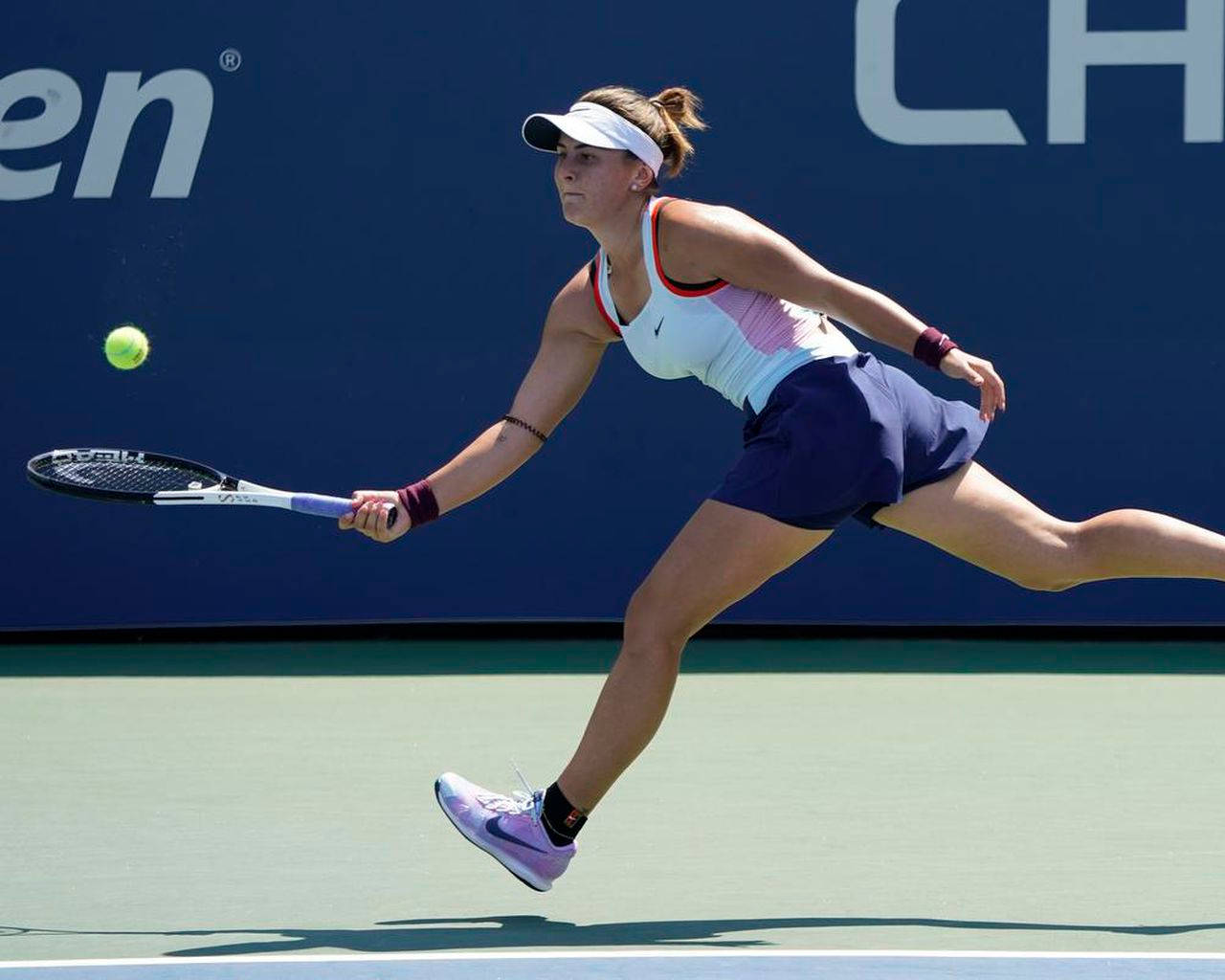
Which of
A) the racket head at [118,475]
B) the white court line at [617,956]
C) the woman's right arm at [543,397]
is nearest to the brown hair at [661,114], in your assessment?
the woman's right arm at [543,397]

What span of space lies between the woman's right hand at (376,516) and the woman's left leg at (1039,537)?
0.86 meters

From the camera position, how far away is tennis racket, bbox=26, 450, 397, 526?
4164 mm

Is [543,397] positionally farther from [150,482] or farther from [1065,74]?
[1065,74]

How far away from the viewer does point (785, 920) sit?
12.3 ft

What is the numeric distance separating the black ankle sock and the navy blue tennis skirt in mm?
581

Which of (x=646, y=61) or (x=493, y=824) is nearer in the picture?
(x=493, y=824)

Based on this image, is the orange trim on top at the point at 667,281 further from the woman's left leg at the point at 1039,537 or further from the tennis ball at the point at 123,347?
the tennis ball at the point at 123,347

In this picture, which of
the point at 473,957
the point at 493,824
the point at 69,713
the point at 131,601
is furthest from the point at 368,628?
the point at 473,957

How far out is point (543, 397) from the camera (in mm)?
4305

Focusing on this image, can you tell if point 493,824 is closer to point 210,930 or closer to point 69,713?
point 210,930

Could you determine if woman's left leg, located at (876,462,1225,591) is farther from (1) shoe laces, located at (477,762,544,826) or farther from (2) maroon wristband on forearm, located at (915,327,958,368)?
(1) shoe laces, located at (477,762,544,826)

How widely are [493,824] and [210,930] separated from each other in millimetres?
525

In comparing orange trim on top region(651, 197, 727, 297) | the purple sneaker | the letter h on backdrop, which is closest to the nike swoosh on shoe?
the purple sneaker

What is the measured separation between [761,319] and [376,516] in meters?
0.77
